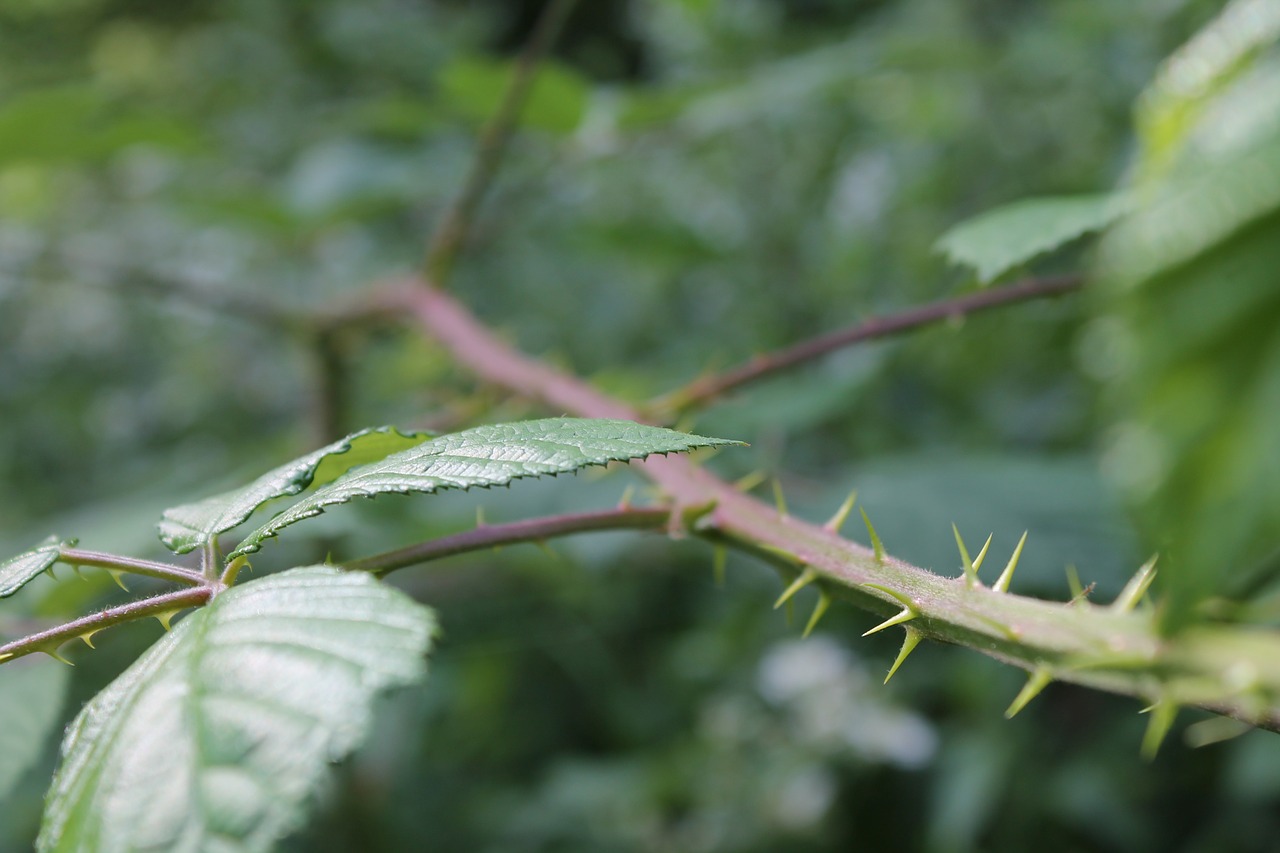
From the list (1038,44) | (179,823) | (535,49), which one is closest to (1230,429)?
(179,823)

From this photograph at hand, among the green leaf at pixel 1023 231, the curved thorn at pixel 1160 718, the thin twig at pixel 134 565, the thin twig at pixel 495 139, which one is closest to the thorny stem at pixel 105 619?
the thin twig at pixel 134 565

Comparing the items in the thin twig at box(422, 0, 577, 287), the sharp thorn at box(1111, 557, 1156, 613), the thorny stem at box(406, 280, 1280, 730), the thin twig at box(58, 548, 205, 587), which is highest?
the thin twig at box(422, 0, 577, 287)

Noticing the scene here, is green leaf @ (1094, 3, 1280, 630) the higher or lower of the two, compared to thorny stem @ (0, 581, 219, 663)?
lower

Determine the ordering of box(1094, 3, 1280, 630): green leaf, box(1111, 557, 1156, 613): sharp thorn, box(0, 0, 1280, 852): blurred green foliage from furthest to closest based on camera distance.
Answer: box(0, 0, 1280, 852): blurred green foliage
box(1111, 557, 1156, 613): sharp thorn
box(1094, 3, 1280, 630): green leaf

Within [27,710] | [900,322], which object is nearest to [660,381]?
[900,322]

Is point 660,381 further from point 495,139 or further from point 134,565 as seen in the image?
point 134,565

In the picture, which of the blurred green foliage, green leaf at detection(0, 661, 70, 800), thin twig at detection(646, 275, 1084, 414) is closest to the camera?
green leaf at detection(0, 661, 70, 800)

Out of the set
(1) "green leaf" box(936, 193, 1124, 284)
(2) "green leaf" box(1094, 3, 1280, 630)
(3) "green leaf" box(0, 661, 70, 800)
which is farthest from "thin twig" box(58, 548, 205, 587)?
(1) "green leaf" box(936, 193, 1124, 284)

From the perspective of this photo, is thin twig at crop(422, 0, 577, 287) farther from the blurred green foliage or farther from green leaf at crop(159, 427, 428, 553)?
green leaf at crop(159, 427, 428, 553)
